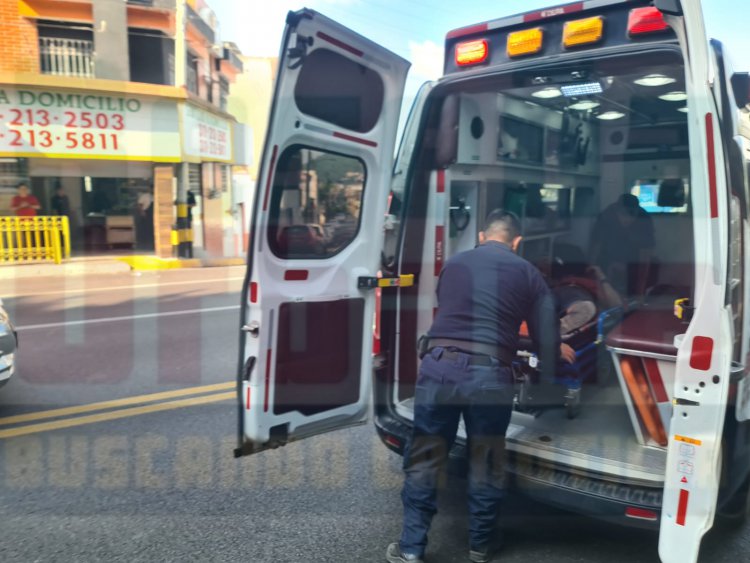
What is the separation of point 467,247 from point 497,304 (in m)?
1.79

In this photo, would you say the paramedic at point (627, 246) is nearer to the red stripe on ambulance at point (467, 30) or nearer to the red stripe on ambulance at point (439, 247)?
the red stripe on ambulance at point (439, 247)

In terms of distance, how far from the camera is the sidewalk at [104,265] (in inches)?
548

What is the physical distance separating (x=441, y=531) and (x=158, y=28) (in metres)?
16.8

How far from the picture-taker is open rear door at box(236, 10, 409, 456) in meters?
3.33

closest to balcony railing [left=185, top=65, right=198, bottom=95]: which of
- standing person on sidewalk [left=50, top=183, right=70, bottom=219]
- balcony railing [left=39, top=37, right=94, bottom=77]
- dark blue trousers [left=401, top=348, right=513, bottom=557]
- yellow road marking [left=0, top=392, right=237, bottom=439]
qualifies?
balcony railing [left=39, top=37, right=94, bottom=77]

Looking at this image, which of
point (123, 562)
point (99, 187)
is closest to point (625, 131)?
point (123, 562)

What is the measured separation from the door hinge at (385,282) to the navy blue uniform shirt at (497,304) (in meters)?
0.59

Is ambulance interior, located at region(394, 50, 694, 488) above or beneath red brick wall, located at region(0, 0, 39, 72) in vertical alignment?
beneath

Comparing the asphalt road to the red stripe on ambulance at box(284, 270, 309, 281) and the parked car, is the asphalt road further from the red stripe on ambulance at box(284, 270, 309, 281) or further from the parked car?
the red stripe on ambulance at box(284, 270, 309, 281)

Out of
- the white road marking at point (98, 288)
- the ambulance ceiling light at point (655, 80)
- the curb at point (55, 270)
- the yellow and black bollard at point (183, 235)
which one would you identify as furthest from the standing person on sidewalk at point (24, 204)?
the ambulance ceiling light at point (655, 80)

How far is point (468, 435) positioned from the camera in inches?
125

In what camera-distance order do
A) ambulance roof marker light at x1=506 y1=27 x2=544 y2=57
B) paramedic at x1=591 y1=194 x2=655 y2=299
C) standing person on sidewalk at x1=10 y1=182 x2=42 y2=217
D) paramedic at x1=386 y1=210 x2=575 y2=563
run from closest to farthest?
paramedic at x1=386 y1=210 x2=575 y2=563, ambulance roof marker light at x1=506 y1=27 x2=544 y2=57, paramedic at x1=591 y1=194 x2=655 y2=299, standing person on sidewalk at x1=10 y1=182 x2=42 y2=217

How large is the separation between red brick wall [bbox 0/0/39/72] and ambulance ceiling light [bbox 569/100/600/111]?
14.2m

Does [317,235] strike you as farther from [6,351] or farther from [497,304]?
[6,351]
